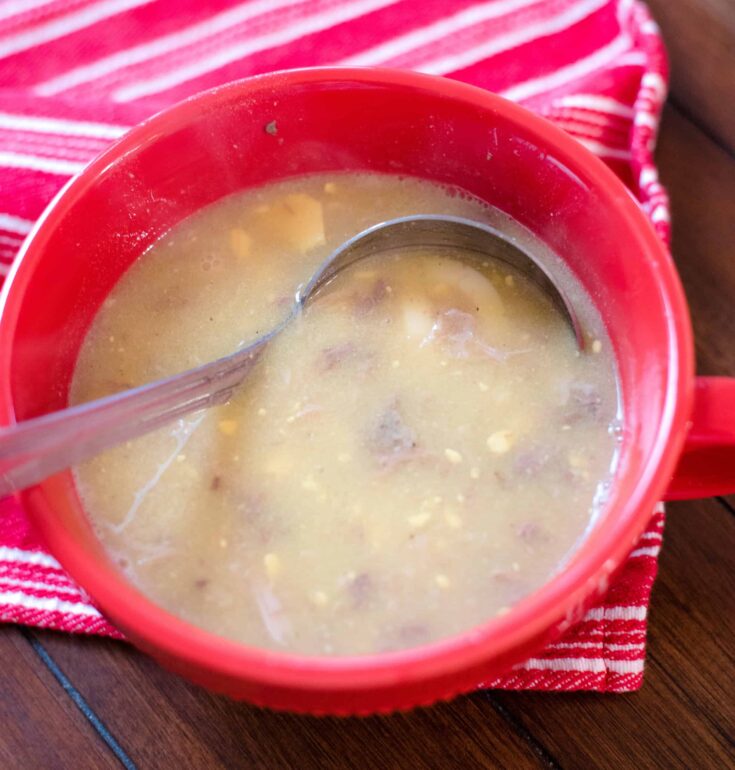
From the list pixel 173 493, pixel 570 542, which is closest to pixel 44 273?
pixel 173 493

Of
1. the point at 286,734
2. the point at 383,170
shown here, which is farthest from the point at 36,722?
the point at 383,170

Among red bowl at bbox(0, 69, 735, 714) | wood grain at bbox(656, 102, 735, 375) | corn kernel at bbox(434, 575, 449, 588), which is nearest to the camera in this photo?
red bowl at bbox(0, 69, 735, 714)

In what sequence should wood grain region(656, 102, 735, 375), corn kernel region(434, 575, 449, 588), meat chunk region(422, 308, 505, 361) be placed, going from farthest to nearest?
wood grain region(656, 102, 735, 375), meat chunk region(422, 308, 505, 361), corn kernel region(434, 575, 449, 588)

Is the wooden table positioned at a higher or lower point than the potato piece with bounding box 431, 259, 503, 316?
lower

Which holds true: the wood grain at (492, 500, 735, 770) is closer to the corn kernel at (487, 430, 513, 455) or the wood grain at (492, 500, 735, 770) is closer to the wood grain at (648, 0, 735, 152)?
the corn kernel at (487, 430, 513, 455)

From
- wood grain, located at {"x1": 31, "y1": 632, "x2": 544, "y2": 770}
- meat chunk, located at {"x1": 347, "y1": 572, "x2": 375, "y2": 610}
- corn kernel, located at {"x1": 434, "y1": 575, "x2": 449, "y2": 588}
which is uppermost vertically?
meat chunk, located at {"x1": 347, "y1": 572, "x2": 375, "y2": 610}

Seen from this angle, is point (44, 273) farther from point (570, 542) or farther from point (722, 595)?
point (722, 595)

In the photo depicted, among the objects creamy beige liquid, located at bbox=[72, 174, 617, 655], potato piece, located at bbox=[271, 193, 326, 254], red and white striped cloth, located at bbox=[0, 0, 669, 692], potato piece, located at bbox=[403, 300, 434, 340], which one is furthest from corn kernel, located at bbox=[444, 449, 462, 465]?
red and white striped cloth, located at bbox=[0, 0, 669, 692]

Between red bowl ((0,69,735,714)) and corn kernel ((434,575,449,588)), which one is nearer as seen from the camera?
red bowl ((0,69,735,714))
